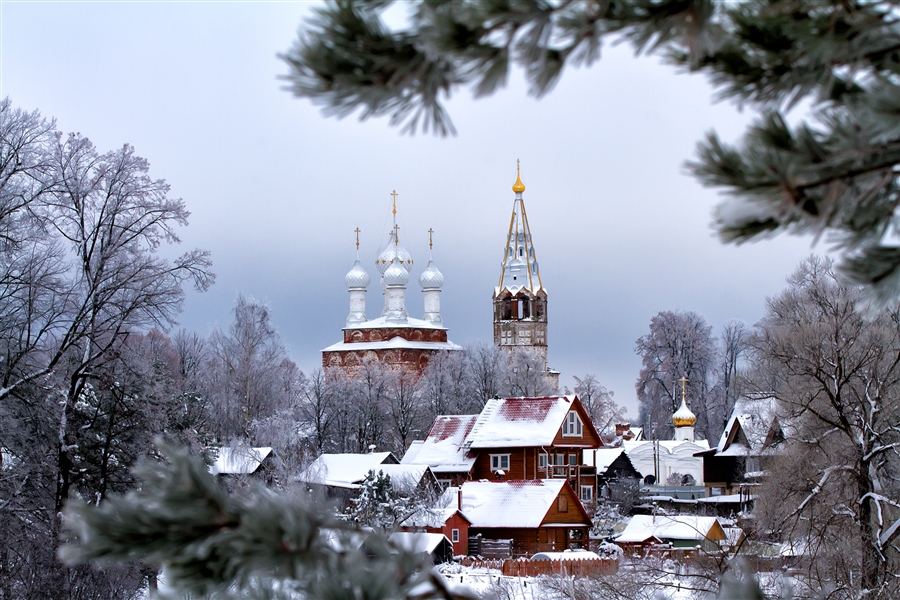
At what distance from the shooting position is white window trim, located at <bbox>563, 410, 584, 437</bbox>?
1773 inches

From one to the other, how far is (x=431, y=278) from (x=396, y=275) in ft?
10.1

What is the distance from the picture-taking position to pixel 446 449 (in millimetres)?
46031

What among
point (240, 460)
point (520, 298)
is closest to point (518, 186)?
point (520, 298)

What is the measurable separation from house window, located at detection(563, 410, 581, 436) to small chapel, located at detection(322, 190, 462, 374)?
39.4 metres

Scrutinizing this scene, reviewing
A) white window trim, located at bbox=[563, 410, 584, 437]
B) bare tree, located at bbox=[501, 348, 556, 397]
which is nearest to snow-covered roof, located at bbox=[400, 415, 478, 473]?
white window trim, located at bbox=[563, 410, 584, 437]

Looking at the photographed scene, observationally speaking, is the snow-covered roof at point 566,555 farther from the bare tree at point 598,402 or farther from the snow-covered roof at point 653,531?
the bare tree at point 598,402

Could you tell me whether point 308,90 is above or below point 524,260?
below

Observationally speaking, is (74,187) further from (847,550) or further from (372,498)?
(372,498)

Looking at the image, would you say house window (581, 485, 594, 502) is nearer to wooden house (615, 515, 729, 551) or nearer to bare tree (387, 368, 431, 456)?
wooden house (615, 515, 729, 551)

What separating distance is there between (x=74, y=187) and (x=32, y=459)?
16.6ft

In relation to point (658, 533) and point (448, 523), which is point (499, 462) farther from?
point (658, 533)

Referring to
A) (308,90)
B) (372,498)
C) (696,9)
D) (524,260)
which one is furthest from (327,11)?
(524,260)

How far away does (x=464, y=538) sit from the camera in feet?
119

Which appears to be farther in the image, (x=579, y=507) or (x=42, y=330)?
(x=579, y=507)
